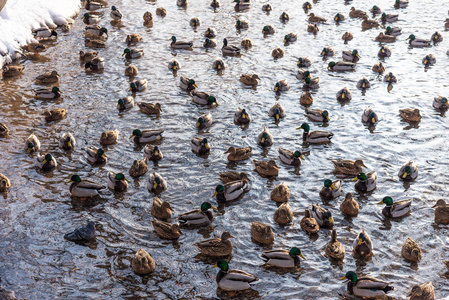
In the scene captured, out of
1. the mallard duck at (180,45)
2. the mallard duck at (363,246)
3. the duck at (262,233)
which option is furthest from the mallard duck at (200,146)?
the mallard duck at (180,45)

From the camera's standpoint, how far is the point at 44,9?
2775 centimetres

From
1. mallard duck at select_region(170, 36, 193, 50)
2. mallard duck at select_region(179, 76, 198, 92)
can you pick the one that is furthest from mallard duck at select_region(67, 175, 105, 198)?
mallard duck at select_region(170, 36, 193, 50)

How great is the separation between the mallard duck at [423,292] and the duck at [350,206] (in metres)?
3.17

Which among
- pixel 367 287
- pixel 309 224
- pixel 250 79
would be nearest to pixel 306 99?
pixel 250 79

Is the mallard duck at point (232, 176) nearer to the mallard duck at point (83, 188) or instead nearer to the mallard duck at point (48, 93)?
the mallard duck at point (83, 188)

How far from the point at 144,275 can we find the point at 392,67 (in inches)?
649

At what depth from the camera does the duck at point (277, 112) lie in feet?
61.6

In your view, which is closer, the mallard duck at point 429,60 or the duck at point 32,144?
the duck at point 32,144

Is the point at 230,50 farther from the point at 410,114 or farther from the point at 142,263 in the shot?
Result: the point at 142,263

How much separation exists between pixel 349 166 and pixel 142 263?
749cm

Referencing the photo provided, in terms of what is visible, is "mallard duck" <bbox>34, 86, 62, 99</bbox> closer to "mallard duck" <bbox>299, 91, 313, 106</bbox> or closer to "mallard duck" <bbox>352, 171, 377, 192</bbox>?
"mallard duck" <bbox>299, 91, 313, 106</bbox>

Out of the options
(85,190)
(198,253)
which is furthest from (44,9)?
(198,253)

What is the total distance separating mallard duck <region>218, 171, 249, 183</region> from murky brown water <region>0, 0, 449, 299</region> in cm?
36

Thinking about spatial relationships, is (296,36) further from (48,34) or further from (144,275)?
(144,275)
